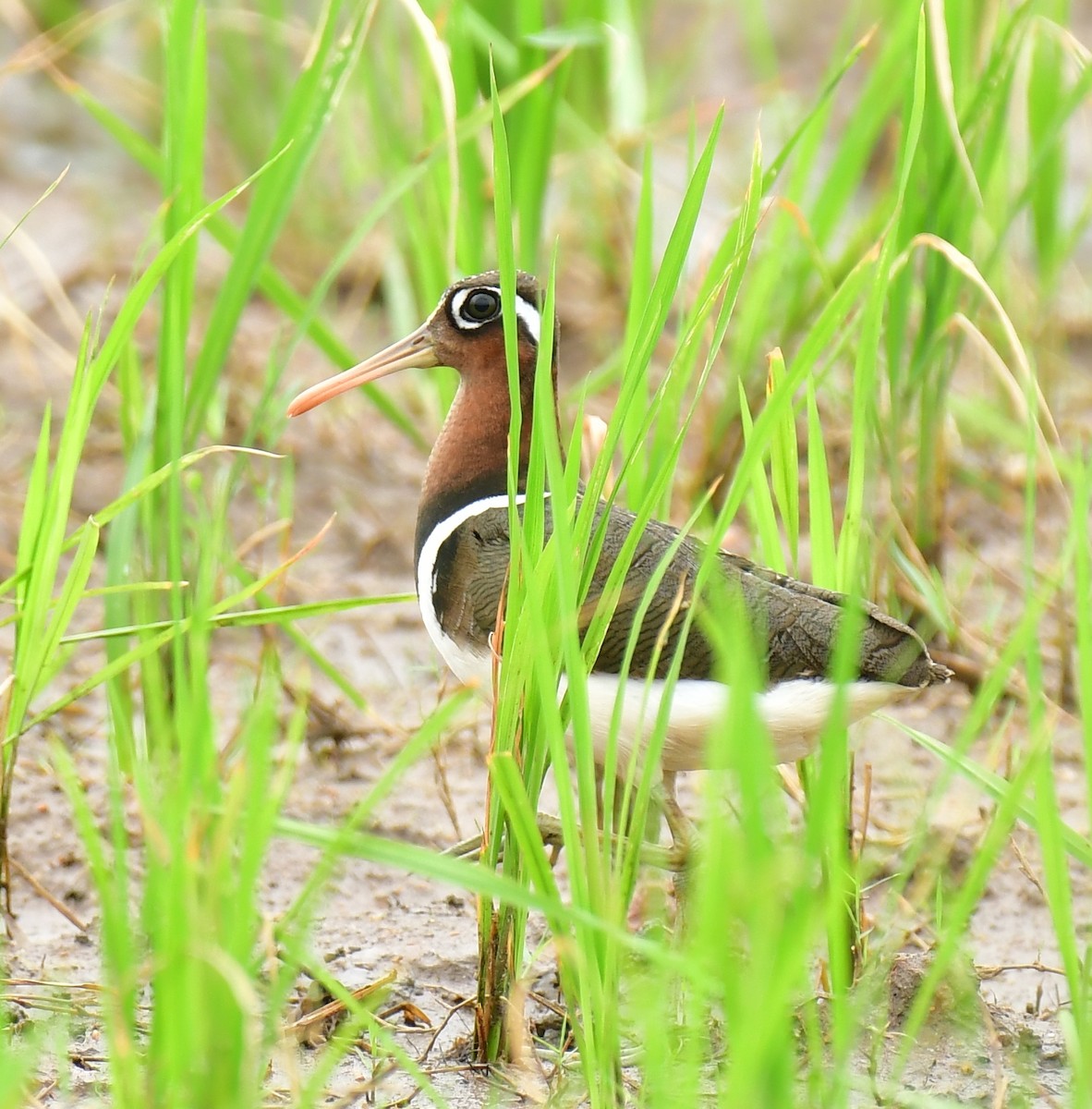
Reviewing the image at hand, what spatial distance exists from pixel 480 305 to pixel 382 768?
3.26 ft

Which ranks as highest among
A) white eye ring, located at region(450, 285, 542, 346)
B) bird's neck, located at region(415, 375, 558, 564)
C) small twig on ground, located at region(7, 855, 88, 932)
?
white eye ring, located at region(450, 285, 542, 346)

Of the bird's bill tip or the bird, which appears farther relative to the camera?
the bird's bill tip

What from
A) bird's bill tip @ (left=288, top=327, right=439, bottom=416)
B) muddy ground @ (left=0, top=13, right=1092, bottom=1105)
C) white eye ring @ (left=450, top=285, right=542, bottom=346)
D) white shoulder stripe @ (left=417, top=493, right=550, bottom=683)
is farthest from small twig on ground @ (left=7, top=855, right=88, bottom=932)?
white eye ring @ (left=450, top=285, right=542, bottom=346)

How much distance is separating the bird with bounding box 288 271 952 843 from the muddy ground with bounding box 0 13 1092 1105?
304 millimetres

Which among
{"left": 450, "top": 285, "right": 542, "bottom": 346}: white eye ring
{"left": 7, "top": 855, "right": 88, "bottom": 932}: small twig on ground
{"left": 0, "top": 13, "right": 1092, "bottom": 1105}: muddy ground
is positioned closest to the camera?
{"left": 0, "top": 13, "right": 1092, "bottom": 1105}: muddy ground

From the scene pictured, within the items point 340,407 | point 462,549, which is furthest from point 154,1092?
point 340,407

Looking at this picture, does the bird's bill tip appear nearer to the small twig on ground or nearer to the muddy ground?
the muddy ground

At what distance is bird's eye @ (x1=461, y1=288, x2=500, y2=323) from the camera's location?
10.0ft

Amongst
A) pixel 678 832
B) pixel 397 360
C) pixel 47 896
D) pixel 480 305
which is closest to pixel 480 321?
pixel 480 305

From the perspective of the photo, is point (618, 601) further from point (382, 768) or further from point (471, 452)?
point (382, 768)

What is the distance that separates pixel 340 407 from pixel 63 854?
6.22ft

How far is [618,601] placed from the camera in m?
2.44

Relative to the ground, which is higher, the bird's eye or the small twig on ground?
the bird's eye

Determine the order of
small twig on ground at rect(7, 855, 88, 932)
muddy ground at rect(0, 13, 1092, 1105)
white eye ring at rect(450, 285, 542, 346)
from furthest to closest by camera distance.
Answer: white eye ring at rect(450, 285, 542, 346), small twig on ground at rect(7, 855, 88, 932), muddy ground at rect(0, 13, 1092, 1105)
